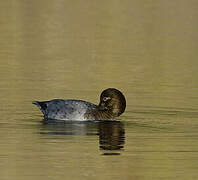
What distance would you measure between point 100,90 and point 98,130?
4639mm

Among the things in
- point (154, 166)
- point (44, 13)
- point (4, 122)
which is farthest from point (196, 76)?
point (44, 13)

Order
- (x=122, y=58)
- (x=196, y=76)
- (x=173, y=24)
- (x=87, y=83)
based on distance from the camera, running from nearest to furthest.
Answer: (x=87, y=83)
(x=196, y=76)
(x=122, y=58)
(x=173, y=24)

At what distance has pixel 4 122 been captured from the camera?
22.0 m

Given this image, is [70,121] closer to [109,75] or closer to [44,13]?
[109,75]

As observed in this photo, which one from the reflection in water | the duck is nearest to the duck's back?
the duck

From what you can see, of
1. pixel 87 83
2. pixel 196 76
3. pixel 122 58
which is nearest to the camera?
pixel 87 83

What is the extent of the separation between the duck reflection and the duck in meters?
0.21

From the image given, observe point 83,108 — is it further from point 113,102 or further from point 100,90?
point 100,90

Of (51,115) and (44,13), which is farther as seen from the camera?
(44,13)

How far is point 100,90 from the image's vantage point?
26500 millimetres

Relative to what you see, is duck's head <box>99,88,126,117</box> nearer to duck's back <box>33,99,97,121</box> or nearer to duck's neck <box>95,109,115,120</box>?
duck's neck <box>95,109,115,120</box>

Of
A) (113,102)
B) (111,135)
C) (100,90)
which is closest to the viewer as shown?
(111,135)

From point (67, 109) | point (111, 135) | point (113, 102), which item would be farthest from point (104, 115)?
point (111, 135)

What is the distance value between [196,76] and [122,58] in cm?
469
